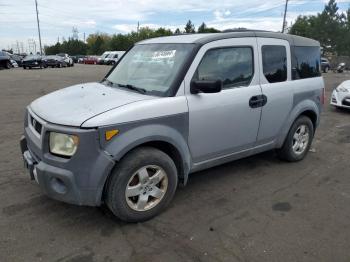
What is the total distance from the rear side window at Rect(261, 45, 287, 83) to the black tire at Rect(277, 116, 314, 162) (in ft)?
2.55

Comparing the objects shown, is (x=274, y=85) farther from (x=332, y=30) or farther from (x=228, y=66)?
(x=332, y=30)

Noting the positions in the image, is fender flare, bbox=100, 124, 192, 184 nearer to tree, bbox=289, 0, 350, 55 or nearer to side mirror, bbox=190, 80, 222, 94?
side mirror, bbox=190, 80, 222, 94

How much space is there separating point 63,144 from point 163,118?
38.4 inches

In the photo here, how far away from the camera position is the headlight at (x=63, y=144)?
2998 millimetres

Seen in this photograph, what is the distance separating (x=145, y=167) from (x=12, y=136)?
4.18 meters

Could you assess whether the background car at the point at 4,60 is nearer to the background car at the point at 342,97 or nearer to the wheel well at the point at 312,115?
the background car at the point at 342,97

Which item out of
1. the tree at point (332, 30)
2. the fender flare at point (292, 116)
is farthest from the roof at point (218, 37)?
the tree at point (332, 30)

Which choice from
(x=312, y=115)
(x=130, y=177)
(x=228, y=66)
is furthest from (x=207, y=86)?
(x=312, y=115)

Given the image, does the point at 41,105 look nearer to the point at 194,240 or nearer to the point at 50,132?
the point at 50,132

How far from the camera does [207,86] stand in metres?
3.50

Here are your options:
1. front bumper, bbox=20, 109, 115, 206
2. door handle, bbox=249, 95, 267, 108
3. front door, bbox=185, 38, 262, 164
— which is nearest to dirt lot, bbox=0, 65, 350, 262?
front bumper, bbox=20, 109, 115, 206

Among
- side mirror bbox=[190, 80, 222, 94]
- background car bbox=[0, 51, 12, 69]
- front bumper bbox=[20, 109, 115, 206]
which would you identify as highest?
side mirror bbox=[190, 80, 222, 94]

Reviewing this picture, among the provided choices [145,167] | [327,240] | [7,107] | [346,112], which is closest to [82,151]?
[145,167]

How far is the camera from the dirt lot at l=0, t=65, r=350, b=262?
299 cm
